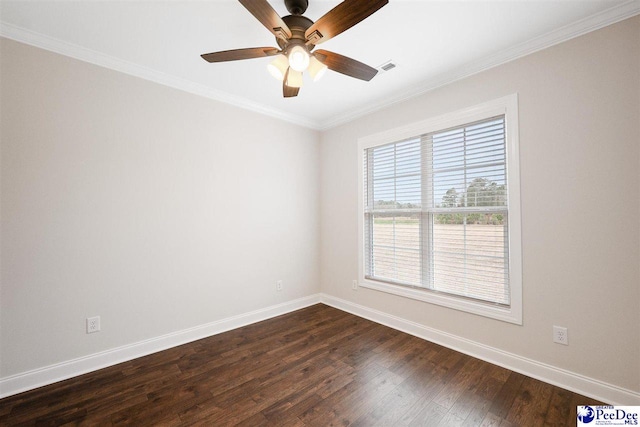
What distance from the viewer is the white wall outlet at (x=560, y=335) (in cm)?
202

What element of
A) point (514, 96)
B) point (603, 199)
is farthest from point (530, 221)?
point (514, 96)

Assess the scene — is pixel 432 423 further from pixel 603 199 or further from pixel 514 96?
pixel 514 96

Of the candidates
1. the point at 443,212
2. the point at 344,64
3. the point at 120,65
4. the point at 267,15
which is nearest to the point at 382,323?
the point at 443,212

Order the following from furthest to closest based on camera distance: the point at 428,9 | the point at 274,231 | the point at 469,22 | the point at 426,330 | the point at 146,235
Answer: the point at 274,231 → the point at 426,330 → the point at 146,235 → the point at 469,22 → the point at 428,9

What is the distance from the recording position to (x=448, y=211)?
275 centimetres

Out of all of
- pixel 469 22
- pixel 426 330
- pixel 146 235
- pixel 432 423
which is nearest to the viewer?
pixel 432 423

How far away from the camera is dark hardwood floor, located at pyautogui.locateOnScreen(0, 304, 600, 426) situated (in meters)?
1.74

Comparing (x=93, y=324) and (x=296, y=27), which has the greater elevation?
(x=296, y=27)

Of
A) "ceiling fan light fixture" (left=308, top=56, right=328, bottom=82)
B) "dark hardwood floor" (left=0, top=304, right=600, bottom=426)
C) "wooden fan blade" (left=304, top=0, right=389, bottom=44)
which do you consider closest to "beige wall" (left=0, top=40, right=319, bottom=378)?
"dark hardwood floor" (left=0, top=304, right=600, bottom=426)

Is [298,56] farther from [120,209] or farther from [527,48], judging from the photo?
[120,209]

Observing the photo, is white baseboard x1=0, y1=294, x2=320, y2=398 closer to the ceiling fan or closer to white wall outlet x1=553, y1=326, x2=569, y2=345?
the ceiling fan

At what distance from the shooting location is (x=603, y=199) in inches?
74.3

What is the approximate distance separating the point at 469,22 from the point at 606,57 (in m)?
0.98

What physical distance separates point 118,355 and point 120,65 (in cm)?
262
